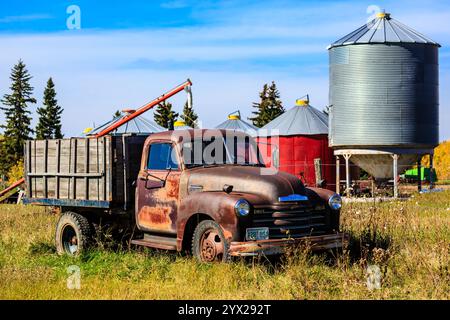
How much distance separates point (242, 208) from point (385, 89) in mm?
19197

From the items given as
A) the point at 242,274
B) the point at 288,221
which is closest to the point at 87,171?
the point at 288,221

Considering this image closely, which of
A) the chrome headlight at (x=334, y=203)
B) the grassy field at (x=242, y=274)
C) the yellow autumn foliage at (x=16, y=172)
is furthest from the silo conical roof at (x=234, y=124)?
the chrome headlight at (x=334, y=203)

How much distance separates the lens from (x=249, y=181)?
30.2 ft

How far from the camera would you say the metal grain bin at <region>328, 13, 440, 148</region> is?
26594 millimetres

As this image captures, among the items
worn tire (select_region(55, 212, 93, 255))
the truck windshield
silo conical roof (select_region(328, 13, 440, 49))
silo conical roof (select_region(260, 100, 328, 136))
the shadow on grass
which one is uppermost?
silo conical roof (select_region(328, 13, 440, 49))

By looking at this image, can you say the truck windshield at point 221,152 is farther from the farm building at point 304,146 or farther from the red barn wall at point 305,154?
the red barn wall at point 305,154

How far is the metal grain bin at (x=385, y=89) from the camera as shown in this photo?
87.2 feet

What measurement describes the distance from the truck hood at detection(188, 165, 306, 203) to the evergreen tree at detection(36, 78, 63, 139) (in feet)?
167

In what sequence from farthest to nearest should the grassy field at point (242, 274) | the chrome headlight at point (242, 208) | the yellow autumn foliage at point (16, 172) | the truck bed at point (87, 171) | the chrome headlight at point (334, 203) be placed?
the yellow autumn foliage at point (16, 172)
the truck bed at point (87, 171)
the chrome headlight at point (334, 203)
the chrome headlight at point (242, 208)
the grassy field at point (242, 274)

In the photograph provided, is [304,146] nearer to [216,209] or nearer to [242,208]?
[216,209]

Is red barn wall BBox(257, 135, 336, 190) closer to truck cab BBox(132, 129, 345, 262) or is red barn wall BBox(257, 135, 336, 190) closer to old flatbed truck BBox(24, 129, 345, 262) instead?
old flatbed truck BBox(24, 129, 345, 262)

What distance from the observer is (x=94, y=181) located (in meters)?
11.1

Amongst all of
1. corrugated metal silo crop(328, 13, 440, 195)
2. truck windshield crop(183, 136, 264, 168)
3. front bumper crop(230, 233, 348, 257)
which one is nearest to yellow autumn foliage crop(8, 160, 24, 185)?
corrugated metal silo crop(328, 13, 440, 195)

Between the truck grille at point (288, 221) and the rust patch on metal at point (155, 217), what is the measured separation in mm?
1679
